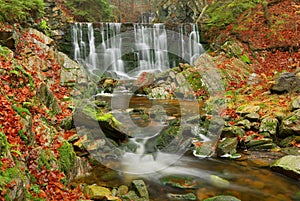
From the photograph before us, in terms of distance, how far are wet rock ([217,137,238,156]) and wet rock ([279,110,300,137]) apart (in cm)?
150

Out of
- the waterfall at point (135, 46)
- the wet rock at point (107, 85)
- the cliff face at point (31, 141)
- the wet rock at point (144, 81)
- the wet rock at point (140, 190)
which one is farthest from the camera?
the waterfall at point (135, 46)

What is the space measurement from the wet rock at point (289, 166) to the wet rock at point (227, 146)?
1.34 meters

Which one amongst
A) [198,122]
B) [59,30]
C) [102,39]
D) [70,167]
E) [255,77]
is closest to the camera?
[70,167]

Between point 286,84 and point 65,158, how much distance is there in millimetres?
8929

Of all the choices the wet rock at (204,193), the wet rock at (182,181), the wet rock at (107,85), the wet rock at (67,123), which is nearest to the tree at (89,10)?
the wet rock at (107,85)

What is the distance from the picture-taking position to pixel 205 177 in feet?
21.4

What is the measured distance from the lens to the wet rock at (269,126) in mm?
8238

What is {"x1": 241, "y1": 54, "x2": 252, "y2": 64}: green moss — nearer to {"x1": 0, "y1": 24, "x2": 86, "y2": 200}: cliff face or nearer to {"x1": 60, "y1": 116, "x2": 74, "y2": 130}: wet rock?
{"x1": 0, "y1": 24, "x2": 86, "y2": 200}: cliff face

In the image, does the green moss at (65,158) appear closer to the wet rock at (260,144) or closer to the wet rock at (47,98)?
the wet rock at (47,98)

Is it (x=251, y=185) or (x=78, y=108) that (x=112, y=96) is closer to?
(x=78, y=108)

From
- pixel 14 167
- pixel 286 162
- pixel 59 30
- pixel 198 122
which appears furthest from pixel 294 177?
pixel 59 30

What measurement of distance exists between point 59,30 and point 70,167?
1345 centimetres

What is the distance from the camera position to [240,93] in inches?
500

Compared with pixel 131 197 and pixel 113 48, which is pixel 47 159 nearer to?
pixel 131 197
